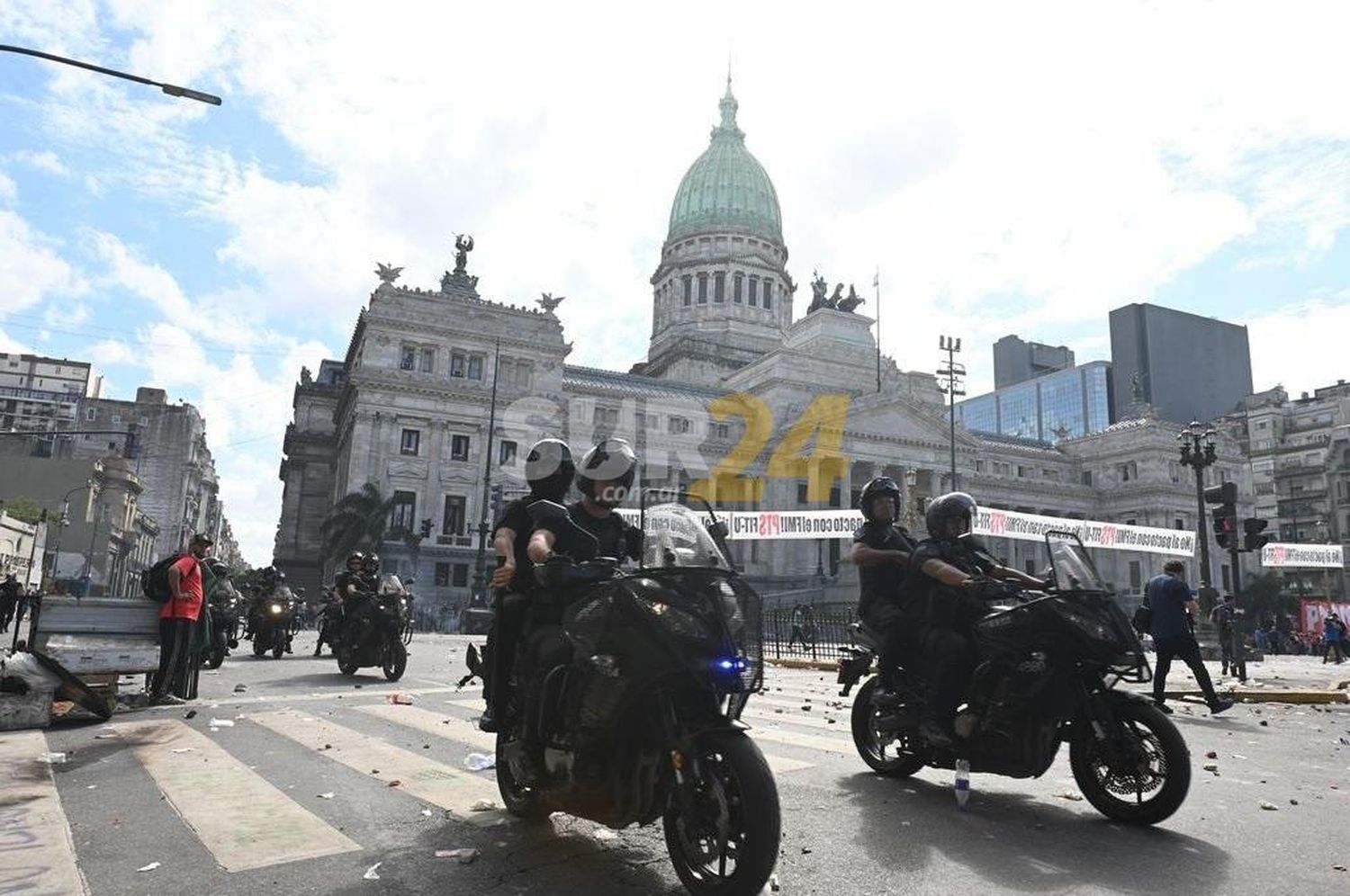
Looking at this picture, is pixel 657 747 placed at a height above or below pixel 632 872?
above

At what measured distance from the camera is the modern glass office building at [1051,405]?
152 meters

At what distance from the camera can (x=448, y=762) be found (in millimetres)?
6102

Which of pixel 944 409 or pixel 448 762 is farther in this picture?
pixel 944 409

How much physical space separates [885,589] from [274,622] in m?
14.8

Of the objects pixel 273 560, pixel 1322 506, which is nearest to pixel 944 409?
pixel 1322 506

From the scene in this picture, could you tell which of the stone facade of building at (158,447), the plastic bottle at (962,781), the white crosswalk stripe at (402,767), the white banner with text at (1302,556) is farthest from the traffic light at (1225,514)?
the stone facade of building at (158,447)

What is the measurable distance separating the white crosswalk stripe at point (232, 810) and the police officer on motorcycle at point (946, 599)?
11.0 feet

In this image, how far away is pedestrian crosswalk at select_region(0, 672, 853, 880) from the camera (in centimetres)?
396

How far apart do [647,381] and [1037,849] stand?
194ft

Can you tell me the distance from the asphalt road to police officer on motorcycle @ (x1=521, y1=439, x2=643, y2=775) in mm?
756

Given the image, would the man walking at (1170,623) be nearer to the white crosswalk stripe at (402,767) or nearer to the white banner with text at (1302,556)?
the white crosswalk stripe at (402,767)

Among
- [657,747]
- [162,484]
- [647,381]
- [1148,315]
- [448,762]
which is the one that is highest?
[1148,315]

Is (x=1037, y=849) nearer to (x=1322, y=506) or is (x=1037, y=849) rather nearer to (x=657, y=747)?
(x=657, y=747)

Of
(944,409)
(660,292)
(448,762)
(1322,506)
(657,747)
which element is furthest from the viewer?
(660,292)
